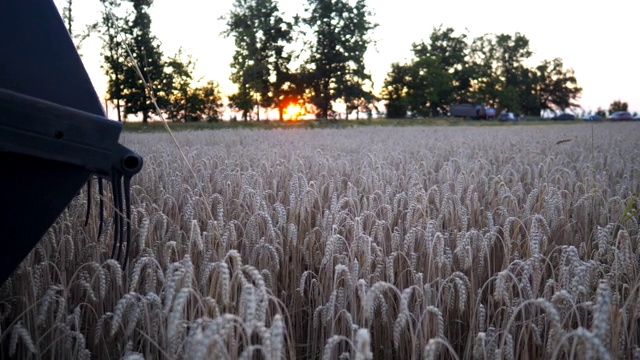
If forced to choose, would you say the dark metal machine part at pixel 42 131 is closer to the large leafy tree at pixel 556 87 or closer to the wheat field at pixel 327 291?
the wheat field at pixel 327 291

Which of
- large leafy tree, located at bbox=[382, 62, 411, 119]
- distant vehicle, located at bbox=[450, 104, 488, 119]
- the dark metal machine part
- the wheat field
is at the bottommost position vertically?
the wheat field

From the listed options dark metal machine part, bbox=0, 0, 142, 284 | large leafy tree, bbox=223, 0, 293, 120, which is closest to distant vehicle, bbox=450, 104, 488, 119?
large leafy tree, bbox=223, 0, 293, 120

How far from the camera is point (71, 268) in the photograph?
7.07 feet

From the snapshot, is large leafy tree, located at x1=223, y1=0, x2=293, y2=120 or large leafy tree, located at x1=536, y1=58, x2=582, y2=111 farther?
large leafy tree, located at x1=536, y1=58, x2=582, y2=111

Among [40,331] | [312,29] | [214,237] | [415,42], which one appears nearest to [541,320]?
[214,237]

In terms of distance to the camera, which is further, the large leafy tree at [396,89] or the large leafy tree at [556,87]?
the large leafy tree at [556,87]

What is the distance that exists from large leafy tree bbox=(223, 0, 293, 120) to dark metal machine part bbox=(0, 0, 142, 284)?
37.8m

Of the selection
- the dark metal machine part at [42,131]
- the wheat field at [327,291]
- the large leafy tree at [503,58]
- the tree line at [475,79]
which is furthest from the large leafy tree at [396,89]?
the dark metal machine part at [42,131]

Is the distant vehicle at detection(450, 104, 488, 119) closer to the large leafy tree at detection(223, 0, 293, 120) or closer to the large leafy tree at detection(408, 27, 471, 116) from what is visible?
the large leafy tree at detection(408, 27, 471, 116)

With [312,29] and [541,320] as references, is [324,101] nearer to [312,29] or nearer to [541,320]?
[312,29]

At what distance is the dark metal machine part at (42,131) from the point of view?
1.50 metres

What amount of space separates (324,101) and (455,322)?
127 ft

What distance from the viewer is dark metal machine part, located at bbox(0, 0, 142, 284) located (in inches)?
59.0

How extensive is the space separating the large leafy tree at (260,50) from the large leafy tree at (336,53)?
2.20 metres
